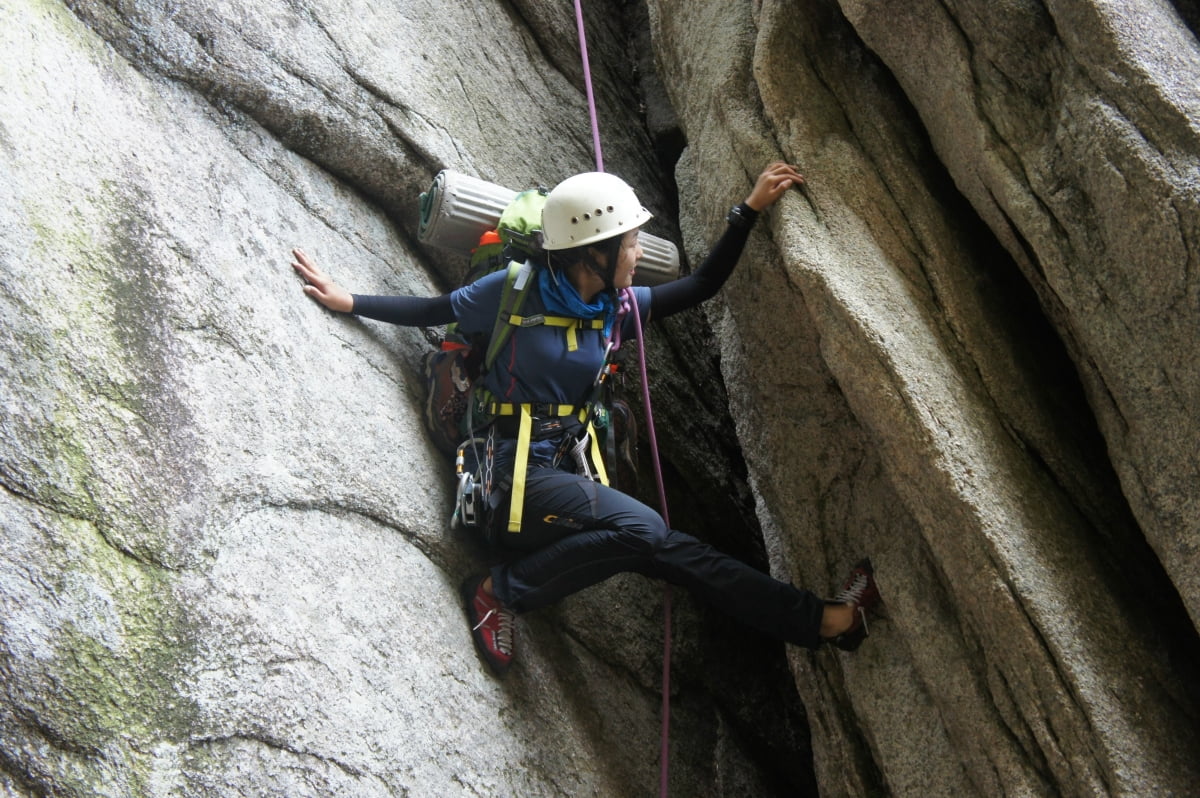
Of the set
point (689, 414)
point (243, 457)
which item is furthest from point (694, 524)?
point (243, 457)

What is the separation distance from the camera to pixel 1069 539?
4691mm

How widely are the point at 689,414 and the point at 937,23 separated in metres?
3.11

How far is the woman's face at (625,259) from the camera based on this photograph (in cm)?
552

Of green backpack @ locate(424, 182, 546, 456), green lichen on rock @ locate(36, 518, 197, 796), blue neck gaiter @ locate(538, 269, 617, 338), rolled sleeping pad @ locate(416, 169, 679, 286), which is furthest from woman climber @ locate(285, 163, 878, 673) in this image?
green lichen on rock @ locate(36, 518, 197, 796)

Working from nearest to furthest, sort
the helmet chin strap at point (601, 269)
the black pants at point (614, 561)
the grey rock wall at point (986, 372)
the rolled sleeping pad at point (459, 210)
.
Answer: the grey rock wall at point (986, 372)
the black pants at point (614, 561)
the helmet chin strap at point (601, 269)
the rolled sleeping pad at point (459, 210)

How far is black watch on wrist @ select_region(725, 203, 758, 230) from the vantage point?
18.3ft

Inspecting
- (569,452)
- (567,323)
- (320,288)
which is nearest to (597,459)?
(569,452)

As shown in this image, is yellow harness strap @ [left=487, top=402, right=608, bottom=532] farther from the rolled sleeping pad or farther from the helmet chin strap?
the rolled sleeping pad

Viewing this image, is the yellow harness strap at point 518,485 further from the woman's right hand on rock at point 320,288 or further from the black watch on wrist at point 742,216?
the black watch on wrist at point 742,216

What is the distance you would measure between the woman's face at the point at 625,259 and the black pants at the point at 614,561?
1.03m

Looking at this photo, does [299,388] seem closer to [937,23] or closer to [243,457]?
[243,457]

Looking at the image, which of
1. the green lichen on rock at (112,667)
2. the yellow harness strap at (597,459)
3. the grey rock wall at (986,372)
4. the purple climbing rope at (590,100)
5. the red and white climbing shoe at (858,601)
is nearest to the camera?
the green lichen on rock at (112,667)

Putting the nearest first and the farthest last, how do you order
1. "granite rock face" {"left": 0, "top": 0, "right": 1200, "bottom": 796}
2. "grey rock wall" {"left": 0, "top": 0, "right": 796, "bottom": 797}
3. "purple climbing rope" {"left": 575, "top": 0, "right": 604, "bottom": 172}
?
"grey rock wall" {"left": 0, "top": 0, "right": 796, "bottom": 797}
"granite rock face" {"left": 0, "top": 0, "right": 1200, "bottom": 796}
"purple climbing rope" {"left": 575, "top": 0, "right": 604, "bottom": 172}

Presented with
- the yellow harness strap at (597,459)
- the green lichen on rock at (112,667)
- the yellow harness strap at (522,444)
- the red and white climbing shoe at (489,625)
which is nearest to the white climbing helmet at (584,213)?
the yellow harness strap at (522,444)
